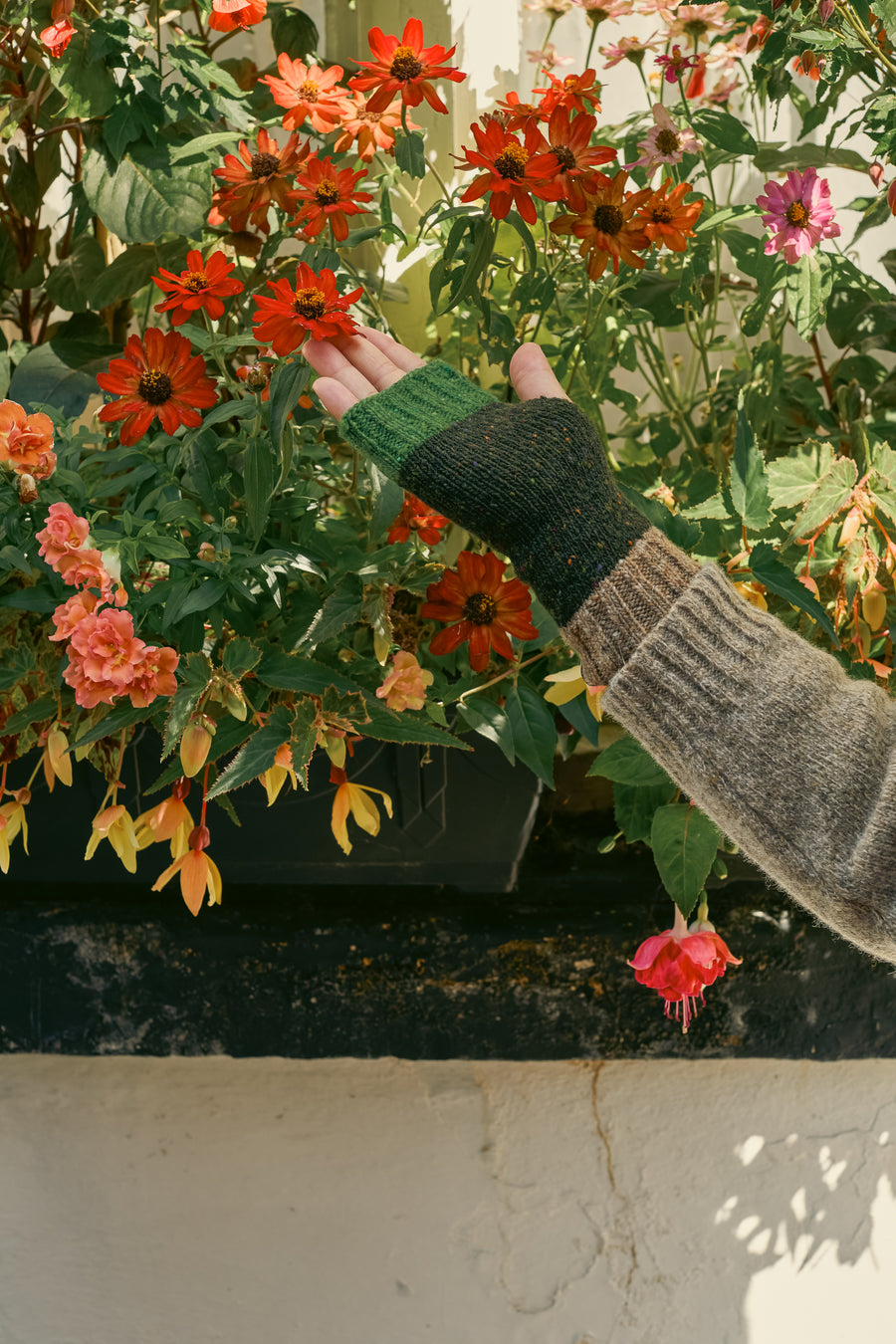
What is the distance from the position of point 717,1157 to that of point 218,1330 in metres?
0.41

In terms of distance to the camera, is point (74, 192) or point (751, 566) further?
point (74, 192)

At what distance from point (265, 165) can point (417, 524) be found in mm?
259

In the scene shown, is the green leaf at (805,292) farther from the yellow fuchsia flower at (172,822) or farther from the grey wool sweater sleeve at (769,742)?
the yellow fuchsia flower at (172,822)

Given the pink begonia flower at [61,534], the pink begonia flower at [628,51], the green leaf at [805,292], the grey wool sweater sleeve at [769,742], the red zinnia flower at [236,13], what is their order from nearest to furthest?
the grey wool sweater sleeve at [769,742], the pink begonia flower at [61,534], the red zinnia flower at [236,13], the green leaf at [805,292], the pink begonia flower at [628,51]

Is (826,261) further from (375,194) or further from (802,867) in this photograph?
(802,867)

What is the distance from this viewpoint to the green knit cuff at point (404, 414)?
1.64 ft

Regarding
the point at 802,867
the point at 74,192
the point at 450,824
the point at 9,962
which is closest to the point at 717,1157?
the point at 450,824

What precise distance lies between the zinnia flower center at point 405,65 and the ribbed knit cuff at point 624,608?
0.36 m

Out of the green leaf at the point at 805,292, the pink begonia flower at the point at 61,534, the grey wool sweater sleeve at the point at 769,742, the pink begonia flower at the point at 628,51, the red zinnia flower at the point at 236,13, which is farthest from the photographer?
the pink begonia flower at the point at 628,51

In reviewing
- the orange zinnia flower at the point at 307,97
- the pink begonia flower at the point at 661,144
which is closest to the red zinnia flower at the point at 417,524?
the orange zinnia flower at the point at 307,97

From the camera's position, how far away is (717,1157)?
32.9 inches

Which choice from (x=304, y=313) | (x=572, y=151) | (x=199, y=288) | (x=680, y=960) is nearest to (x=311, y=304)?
(x=304, y=313)

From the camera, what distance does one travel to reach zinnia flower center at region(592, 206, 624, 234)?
64cm

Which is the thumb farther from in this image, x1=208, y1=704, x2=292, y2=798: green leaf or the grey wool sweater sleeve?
x1=208, y1=704, x2=292, y2=798: green leaf
